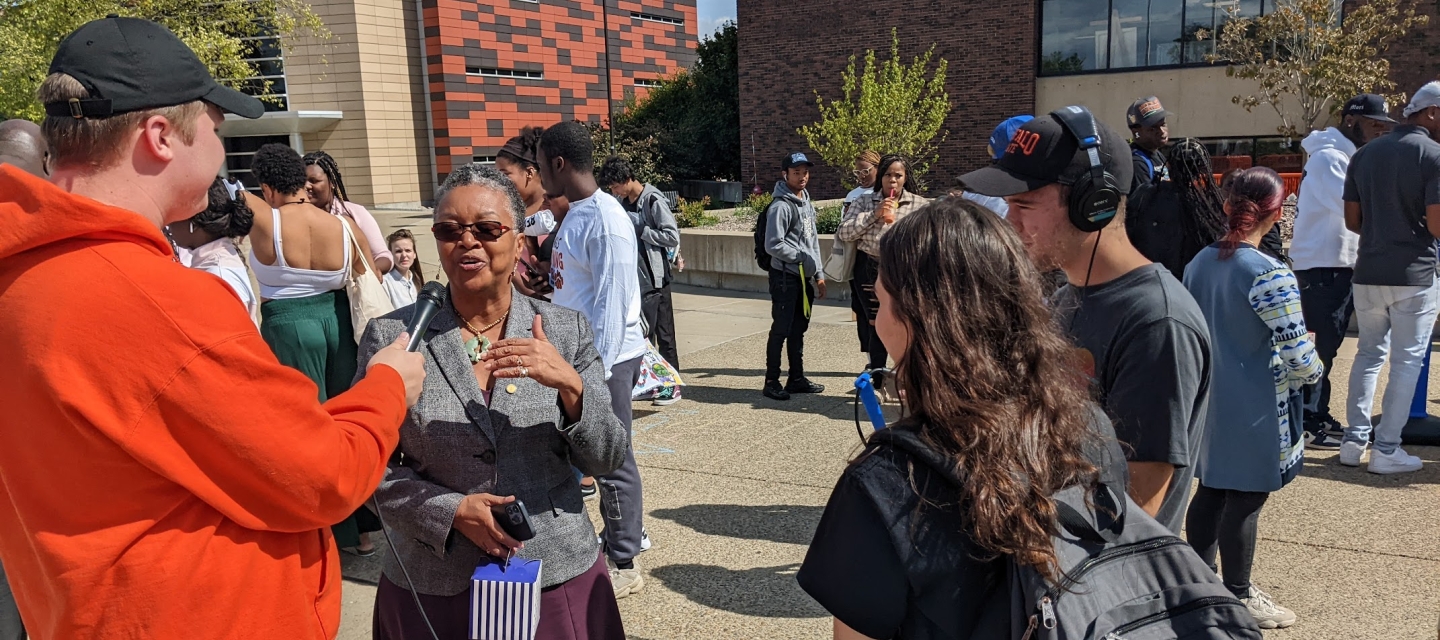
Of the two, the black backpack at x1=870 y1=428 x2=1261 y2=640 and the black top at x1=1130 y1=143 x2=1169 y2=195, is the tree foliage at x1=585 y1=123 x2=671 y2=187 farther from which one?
the black backpack at x1=870 y1=428 x2=1261 y2=640

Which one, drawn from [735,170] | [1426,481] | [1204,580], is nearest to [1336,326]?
[1426,481]

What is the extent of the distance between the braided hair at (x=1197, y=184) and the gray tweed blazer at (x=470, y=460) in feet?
10.6

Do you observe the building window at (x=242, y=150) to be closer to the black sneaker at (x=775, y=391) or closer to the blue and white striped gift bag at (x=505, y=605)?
the black sneaker at (x=775, y=391)

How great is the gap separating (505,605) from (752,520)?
2861mm

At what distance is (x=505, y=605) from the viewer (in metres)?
2.27

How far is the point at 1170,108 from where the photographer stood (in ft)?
71.8

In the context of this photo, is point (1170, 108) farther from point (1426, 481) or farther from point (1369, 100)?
point (1426, 481)

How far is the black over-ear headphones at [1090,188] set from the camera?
89.7 inches

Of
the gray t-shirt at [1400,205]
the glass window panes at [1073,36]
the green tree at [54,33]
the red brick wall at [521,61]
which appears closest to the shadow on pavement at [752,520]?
the gray t-shirt at [1400,205]

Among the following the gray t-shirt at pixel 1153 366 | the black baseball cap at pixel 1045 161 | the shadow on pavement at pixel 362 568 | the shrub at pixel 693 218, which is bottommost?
the shadow on pavement at pixel 362 568

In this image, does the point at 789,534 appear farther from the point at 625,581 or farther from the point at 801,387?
the point at 801,387

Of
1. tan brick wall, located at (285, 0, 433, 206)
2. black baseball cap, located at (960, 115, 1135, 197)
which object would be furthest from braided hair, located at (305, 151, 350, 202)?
tan brick wall, located at (285, 0, 433, 206)

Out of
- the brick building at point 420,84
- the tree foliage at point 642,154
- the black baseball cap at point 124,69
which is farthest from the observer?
the brick building at point 420,84

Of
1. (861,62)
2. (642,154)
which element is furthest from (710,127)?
(861,62)
